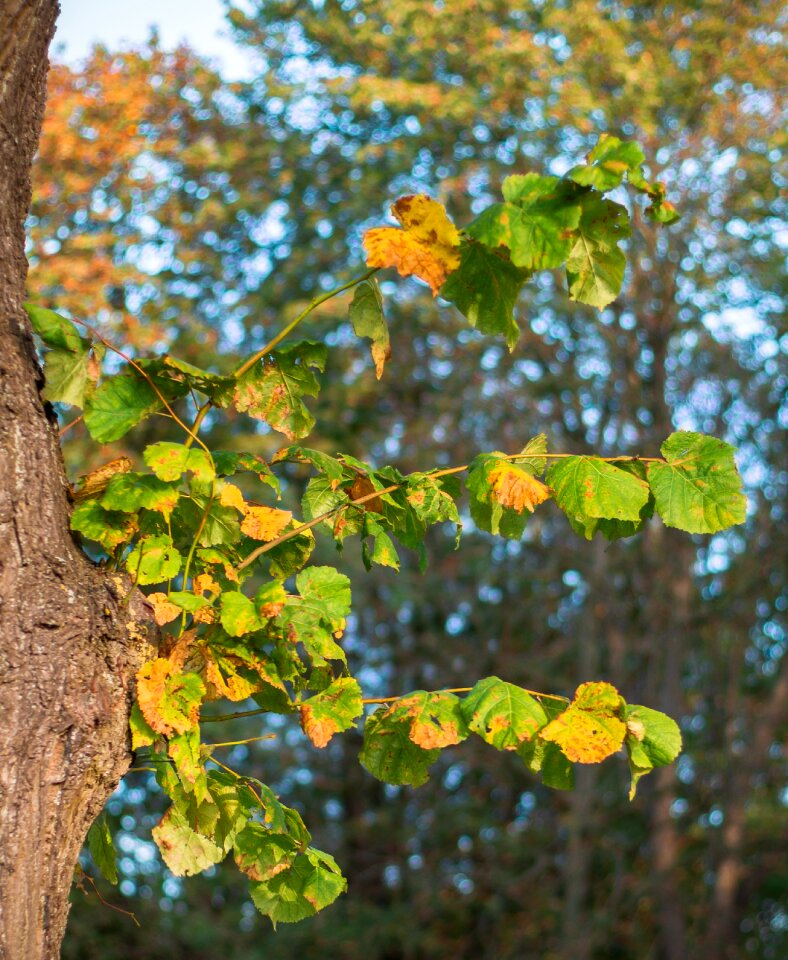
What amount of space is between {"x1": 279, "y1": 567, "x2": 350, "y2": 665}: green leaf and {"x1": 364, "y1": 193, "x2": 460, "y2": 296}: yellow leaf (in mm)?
450

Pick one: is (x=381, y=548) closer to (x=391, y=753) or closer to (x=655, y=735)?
(x=391, y=753)

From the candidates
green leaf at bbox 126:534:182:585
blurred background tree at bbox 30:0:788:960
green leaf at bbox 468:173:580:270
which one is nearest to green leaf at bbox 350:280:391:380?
green leaf at bbox 468:173:580:270

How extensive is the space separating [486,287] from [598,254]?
0.58 ft

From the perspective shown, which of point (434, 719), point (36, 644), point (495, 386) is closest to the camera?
point (36, 644)

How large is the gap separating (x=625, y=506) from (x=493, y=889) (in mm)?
9478

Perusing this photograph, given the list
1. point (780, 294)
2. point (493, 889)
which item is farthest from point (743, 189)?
point (493, 889)

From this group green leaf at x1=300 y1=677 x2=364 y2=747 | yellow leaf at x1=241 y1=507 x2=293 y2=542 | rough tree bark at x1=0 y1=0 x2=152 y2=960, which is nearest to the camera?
rough tree bark at x1=0 y1=0 x2=152 y2=960

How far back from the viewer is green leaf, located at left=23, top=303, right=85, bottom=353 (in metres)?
1.60

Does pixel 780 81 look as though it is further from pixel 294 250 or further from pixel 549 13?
pixel 294 250

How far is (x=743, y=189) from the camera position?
29.5ft

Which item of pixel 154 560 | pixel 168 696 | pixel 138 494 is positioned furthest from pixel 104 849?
pixel 138 494

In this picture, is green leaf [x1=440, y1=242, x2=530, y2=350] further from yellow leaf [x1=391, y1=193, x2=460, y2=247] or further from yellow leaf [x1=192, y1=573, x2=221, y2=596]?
yellow leaf [x1=192, y1=573, x2=221, y2=596]

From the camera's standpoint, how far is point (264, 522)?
1.76 m

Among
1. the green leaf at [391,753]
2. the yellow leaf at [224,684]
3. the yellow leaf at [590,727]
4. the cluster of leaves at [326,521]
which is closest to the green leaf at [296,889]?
the cluster of leaves at [326,521]
